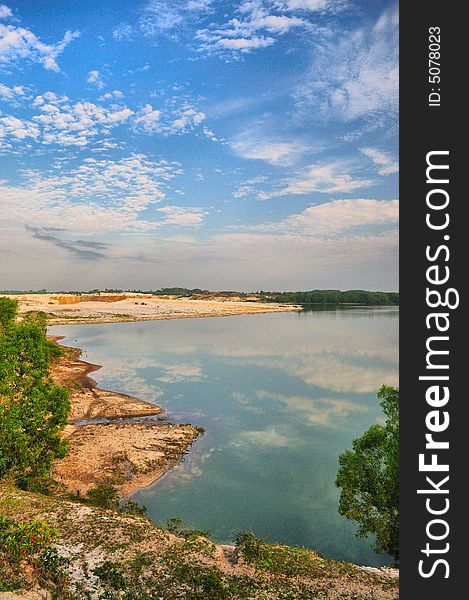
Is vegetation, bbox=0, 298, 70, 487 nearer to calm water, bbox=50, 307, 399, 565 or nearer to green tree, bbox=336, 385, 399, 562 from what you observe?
calm water, bbox=50, 307, 399, 565

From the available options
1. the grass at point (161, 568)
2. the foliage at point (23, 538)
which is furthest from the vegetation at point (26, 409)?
the foliage at point (23, 538)

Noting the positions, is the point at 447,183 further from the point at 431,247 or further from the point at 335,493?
the point at 335,493

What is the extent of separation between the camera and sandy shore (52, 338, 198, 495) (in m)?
21.5

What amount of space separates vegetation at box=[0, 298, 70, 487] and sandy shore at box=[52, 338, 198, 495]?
4.28m

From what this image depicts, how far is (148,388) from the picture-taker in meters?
42.2

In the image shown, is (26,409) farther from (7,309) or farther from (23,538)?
(7,309)

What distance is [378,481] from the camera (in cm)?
1385

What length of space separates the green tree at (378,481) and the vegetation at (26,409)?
38.3 feet

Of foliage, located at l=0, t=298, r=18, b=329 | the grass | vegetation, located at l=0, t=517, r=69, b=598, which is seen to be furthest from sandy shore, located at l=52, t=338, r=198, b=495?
foliage, located at l=0, t=298, r=18, b=329

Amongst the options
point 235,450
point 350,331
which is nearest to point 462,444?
point 235,450

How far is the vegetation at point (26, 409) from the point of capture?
1565cm

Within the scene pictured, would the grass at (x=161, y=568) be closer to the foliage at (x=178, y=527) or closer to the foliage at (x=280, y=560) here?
the foliage at (x=280, y=560)

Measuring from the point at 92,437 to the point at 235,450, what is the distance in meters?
9.42

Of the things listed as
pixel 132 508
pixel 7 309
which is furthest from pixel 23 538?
pixel 7 309
